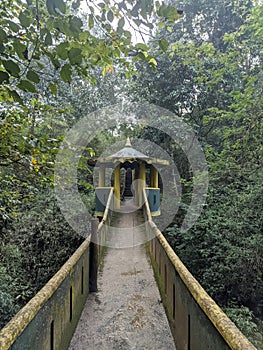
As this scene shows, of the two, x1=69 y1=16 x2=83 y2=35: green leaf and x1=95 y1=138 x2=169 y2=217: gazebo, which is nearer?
x1=69 y1=16 x2=83 y2=35: green leaf

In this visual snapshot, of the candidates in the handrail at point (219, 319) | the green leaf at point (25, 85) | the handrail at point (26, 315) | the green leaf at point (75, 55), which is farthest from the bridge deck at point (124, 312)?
the green leaf at point (75, 55)

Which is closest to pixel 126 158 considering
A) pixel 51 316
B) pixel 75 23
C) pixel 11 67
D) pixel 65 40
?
pixel 51 316

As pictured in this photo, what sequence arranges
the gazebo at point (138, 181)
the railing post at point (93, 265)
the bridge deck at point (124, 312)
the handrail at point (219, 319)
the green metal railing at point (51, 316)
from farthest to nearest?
1. the gazebo at point (138, 181)
2. the railing post at point (93, 265)
3. the bridge deck at point (124, 312)
4. the green metal railing at point (51, 316)
5. the handrail at point (219, 319)

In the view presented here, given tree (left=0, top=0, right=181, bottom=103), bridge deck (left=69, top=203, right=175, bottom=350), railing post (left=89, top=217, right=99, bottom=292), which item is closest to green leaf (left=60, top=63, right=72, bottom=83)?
tree (left=0, top=0, right=181, bottom=103)

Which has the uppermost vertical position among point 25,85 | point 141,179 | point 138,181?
point 25,85

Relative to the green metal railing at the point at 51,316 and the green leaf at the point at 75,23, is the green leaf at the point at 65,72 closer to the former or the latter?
the green leaf at the point at 75,23

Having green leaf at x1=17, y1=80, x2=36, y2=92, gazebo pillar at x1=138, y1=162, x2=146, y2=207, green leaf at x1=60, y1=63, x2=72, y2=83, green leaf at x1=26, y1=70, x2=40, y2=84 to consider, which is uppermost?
green leaf at x1=60, y1=63, x2=72, y2=83

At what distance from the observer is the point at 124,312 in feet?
15.8

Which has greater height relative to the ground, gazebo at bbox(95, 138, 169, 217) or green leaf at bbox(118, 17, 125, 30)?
green leaf at bbox(118, 17, 125, 30)

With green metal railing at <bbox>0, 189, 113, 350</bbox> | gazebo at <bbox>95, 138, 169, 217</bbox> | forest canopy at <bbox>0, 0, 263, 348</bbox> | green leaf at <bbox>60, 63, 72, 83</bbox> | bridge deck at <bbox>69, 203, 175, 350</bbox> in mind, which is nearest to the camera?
green leaf at <bbox>60, 63, 72, 83</bbox>

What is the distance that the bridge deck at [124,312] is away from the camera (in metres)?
3.87

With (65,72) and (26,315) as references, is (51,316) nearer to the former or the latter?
(26,315)

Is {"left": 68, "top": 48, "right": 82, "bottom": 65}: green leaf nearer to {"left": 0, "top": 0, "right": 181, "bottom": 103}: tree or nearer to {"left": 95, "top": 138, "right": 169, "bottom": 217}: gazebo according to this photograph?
{"left": 0, "top": 0, "right": 181, "bottom": 103}: tree

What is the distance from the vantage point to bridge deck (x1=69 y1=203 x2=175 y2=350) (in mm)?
3870
